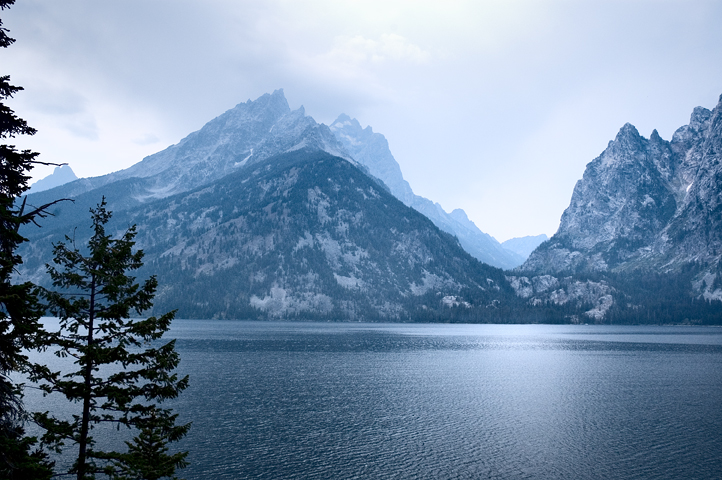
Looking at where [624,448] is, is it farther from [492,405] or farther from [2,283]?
[2,283]

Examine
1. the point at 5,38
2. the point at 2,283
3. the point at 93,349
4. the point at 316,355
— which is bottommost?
the point at 316,355

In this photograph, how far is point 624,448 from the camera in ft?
177

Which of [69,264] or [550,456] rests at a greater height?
[69,264]

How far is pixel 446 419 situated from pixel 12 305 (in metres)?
60.4

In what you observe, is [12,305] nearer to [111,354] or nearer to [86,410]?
[111,354]

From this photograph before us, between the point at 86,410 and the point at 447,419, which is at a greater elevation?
the point at 86,410

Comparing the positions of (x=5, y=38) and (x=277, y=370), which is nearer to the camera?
(x=5, y=38)

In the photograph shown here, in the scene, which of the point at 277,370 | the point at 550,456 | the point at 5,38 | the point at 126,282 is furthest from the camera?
the point at 277,370

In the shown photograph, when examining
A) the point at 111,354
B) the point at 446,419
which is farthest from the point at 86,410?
the point at 446,419

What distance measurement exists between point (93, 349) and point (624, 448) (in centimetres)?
5643

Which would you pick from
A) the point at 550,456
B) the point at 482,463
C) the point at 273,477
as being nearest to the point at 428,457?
the point at 482,463

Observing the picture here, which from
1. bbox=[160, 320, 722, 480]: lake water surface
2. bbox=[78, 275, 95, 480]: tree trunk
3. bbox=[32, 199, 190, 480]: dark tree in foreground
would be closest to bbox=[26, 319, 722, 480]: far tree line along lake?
bbox=[160, 320, 722, 480]: lake water surface

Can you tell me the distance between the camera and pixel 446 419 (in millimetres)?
66500

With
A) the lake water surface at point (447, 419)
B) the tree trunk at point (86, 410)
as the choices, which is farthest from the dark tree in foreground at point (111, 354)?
the lake water surface at point (447, 419)
